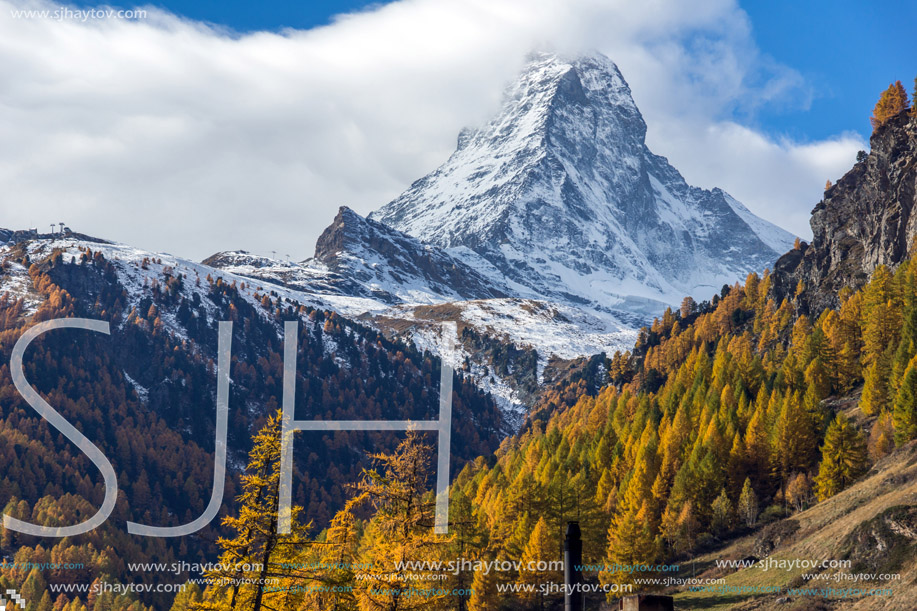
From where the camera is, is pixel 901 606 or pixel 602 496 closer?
pixel 901 606

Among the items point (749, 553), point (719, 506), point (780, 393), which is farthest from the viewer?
point (780, 393)

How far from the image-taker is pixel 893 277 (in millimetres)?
111500

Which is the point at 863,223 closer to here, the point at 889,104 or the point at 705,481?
the point at 889,104

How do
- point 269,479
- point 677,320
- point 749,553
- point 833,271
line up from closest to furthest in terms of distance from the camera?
point 269,479 → point 749,553 → point 833,271 → point 677,320

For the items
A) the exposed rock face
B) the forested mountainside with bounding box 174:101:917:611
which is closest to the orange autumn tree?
the exposed rock face

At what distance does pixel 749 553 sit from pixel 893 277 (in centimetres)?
5774

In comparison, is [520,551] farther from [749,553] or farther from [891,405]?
[891,405]

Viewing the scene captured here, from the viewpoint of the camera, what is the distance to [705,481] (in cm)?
8481

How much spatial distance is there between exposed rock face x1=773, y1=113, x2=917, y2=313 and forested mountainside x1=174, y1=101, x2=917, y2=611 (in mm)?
3151

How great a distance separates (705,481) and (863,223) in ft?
258

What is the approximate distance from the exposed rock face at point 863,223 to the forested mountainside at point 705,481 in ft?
10.3

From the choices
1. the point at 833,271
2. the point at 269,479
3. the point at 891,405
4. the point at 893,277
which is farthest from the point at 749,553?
the point at 833,271

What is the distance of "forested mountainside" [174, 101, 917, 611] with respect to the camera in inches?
1441

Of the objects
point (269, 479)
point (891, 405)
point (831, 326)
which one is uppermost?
point (831, 326)
